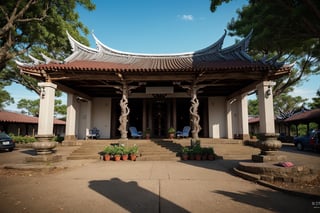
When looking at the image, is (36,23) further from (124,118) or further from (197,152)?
(197,152)

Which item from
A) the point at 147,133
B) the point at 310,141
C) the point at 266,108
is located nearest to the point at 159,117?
the point at 147,133

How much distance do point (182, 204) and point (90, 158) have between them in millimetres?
5772

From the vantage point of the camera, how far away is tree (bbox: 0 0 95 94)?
9273 millimetres

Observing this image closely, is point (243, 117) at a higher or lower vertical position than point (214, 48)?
lower

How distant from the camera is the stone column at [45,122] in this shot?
6.23 metres

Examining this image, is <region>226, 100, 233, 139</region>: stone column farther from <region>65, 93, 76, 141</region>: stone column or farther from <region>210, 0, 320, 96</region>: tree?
<region>65, 93, 76, 141</region>: stone column

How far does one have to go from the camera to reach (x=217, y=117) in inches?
464

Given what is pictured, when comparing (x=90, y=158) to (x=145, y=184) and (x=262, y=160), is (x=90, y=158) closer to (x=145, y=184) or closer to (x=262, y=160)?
(x=145, y=184)

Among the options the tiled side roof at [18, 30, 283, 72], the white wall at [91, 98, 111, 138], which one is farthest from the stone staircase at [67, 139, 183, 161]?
the tiled side roof at [18, 30, 283, 72]

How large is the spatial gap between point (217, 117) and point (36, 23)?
1332cm

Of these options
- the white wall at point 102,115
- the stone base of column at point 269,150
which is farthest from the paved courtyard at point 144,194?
the white wall at point 102,115

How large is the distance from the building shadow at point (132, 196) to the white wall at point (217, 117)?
8.84 m

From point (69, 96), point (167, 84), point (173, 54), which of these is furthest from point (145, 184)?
point (173, 54)

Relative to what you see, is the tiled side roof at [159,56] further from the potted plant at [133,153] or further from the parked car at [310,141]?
the parked car at [310,141]
